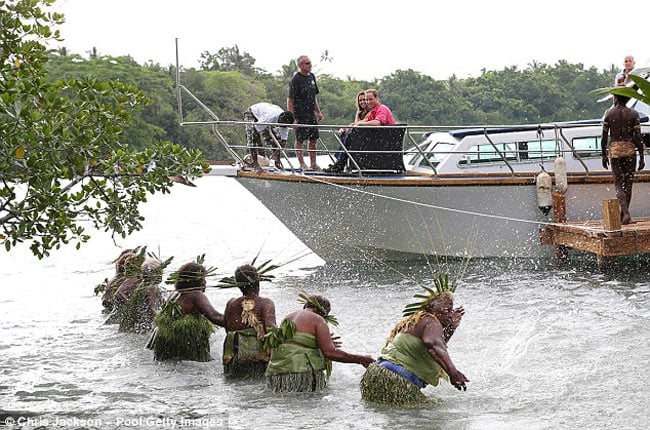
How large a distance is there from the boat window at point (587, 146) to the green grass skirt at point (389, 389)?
10300mm

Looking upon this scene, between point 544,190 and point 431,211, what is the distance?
178 centimetres

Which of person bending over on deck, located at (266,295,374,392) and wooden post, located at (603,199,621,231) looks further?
wooden post, located at (603,199,621,231)

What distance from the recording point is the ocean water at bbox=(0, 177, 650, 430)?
8.41m

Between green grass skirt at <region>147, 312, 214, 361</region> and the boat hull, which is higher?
the boat hull

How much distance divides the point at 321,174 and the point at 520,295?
396cm

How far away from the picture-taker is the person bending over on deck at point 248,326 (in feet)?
30.3

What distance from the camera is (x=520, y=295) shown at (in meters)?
14.7

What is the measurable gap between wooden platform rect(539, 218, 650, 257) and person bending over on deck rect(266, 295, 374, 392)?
7110mm

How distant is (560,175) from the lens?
16.3 m

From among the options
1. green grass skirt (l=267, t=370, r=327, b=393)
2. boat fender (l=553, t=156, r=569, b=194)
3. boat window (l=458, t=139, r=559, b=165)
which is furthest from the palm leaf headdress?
boat window (l=458, t=139, r=559, b=165)

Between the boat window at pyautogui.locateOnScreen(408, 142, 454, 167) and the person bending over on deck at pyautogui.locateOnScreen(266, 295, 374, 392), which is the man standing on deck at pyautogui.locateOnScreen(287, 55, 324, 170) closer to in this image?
the boat window at pyautogui.locateOnScreen(408, 142, 454, 167)

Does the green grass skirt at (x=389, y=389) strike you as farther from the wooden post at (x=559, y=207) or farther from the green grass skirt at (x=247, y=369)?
the wooden post at (x=559, y=207)

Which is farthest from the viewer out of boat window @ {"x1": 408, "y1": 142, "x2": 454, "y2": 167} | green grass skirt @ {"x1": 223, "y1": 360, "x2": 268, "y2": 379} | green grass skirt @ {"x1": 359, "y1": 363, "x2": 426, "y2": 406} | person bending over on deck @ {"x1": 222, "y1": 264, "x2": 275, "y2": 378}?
boat window @ {"x1": 408, "y1": 142, "x2": 454, "y2": 167}

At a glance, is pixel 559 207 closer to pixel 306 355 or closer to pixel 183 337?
pixel 183 337
